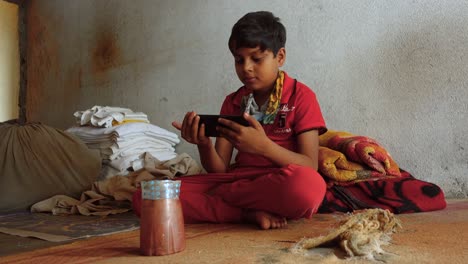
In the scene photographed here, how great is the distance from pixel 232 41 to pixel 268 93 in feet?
0.90

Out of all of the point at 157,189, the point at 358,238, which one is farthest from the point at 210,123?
the point at 358,238

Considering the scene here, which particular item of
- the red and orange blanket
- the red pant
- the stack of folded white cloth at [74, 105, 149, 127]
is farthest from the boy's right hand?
the stack of folded white cloth at [74, 105, 149, 127]

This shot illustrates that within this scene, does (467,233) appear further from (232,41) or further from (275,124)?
(232,41)

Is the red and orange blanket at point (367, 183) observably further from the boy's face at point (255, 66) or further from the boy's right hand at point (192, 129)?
the boy's right hand at point (192, 129)

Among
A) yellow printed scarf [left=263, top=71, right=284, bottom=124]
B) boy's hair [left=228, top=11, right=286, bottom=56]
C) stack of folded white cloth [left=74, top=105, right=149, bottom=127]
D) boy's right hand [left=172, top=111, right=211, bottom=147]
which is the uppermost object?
boy's hair [left=228, top=11, right=286, bottom=56]

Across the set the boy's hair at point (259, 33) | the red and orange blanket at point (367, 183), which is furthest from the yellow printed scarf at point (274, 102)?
the red and orange blanket at point (367, 183)

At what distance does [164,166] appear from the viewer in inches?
101

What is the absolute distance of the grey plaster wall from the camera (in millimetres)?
2275

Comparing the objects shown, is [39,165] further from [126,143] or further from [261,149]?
[261,149]

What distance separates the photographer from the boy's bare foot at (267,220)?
1487 mm

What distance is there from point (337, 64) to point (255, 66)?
1013 millimetres

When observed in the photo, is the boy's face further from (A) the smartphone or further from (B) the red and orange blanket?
(B) the red and orange blanket

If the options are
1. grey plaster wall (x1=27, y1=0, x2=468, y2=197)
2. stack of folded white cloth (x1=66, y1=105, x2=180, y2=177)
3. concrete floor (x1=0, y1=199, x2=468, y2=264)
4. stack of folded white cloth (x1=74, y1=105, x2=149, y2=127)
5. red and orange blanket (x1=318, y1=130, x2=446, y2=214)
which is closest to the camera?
concrete floor (x1=0, y1=199, x2=468, y2=264)

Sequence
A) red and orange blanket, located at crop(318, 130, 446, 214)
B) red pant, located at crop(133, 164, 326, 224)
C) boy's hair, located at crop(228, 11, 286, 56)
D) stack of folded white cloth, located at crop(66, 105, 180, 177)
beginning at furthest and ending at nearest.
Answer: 1. stack of folded white cloth, located at crop(66, 105, 180, 177)
2. red and orange blanket, located at crop(318, 130, 446, 214)
3. boy's hair, located at crop(228, 11, 286, 56)
4. red pant, located at crop(133, 164, 326, 224)
